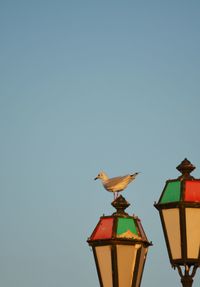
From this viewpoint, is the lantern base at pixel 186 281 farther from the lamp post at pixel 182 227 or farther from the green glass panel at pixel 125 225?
the green glass panel at pixel 125 225

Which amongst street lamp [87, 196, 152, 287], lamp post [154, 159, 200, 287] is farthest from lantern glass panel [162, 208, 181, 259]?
street lamp [87, 196, 152, 287]

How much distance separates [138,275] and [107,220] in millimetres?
737

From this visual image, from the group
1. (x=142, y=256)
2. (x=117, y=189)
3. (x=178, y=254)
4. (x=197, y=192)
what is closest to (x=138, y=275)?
(x=142, y=256)

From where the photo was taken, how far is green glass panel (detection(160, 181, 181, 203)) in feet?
20.1

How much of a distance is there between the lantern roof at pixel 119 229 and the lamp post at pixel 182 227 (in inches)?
22.8

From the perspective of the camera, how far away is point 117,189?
10773 mm

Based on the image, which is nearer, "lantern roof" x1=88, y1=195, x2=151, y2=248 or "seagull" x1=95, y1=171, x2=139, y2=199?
"lantern roof" x1=88, y1=195, x2=151, y2=248

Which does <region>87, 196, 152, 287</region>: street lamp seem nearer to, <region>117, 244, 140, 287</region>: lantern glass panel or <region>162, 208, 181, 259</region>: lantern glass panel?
<region>117, 244, 140, 287</region>: lantern glass panel

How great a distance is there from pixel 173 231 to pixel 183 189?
490 mm

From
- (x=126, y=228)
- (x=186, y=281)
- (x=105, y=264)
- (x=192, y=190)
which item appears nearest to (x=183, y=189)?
(x=192, y=190)

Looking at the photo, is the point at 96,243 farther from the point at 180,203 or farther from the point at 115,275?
the point at 180,203

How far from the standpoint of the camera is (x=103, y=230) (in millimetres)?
6656

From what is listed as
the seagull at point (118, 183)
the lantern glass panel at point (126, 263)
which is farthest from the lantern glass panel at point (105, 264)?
the seagull at point (118, 183)

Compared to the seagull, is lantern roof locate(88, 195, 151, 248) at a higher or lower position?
lower
